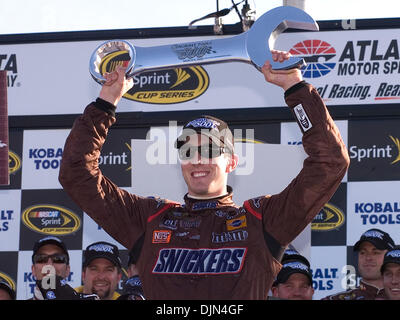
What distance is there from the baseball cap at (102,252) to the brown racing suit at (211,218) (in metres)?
1.77

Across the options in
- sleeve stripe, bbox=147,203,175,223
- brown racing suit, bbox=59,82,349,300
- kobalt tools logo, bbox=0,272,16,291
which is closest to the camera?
brown racing suit, bbox=59,82,349,300

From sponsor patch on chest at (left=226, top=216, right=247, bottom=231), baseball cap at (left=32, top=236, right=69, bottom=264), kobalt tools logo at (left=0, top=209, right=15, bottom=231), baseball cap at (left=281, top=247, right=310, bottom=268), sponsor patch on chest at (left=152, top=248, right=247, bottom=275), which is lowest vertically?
sponsor patch on chest at (left=152, top=248, right=247, bottom=275)

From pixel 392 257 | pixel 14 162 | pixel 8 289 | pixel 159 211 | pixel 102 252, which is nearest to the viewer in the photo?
pixel 159 211

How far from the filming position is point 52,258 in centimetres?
558

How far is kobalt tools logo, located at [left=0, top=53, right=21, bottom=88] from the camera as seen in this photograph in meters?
5.96

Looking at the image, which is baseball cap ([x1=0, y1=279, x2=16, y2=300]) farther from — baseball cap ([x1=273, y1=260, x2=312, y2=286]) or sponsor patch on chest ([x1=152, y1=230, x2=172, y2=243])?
sponsor patch on chest ([x1=152, y1=230, x2=172, y2=243])

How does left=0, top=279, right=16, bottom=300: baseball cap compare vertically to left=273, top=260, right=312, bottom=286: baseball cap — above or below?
below

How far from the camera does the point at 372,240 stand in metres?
5.38

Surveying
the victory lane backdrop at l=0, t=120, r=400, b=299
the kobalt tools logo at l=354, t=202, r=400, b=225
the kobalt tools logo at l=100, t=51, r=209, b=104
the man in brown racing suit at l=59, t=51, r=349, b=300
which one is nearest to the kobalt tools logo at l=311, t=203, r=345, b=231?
the victory lane backdrop at l=0, t=120, r=400, b=299

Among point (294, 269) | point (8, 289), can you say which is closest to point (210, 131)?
point (294, 269)

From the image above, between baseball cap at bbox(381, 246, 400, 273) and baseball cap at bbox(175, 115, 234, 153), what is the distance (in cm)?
183

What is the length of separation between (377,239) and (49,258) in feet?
A: 6.55

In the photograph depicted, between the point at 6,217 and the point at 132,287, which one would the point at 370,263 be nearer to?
the point at 132,287
